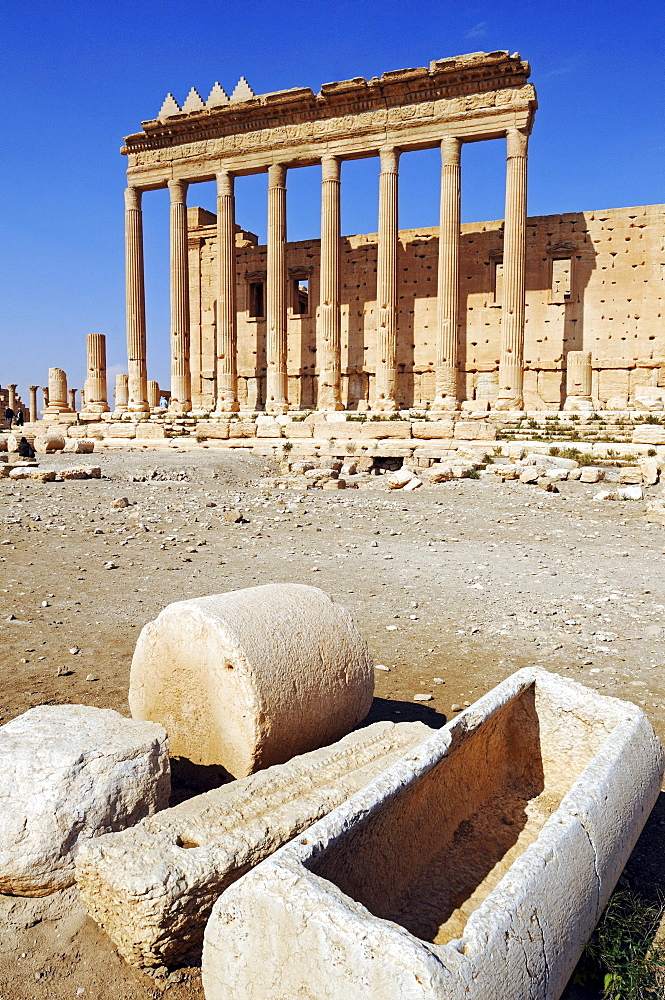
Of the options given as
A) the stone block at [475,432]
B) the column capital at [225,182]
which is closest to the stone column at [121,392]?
the column capital at [225,182]

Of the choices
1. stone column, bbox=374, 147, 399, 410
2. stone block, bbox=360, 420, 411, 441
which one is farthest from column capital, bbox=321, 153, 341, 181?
stone block, bbox=360, 420, 411, 441

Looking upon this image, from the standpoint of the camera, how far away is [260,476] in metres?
16.1

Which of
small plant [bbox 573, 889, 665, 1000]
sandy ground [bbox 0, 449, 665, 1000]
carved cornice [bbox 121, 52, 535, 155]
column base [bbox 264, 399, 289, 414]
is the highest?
carved cornice [bbox 121, 52, 535, 155]

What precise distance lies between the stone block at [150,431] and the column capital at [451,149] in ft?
40.3

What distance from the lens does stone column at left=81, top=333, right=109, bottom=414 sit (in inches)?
1109

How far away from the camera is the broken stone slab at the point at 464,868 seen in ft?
5.79

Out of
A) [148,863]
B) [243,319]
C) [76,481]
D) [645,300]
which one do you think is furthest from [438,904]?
[243,319]

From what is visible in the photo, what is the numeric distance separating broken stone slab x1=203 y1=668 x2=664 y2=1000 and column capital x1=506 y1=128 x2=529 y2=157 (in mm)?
21984

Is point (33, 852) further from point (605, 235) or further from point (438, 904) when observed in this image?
point (605, 235)

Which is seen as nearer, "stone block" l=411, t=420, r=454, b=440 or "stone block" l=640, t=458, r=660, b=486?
"stone block" l=640, t=458, r=660, b=486

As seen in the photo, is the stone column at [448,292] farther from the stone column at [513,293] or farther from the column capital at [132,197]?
the column capital at [132,197]

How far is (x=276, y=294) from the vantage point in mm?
25688

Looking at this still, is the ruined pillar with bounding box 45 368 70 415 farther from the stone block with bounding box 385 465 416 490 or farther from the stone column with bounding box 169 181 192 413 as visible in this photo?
the stone block with bounding box 385 465 416 490

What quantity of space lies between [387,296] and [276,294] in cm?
417
